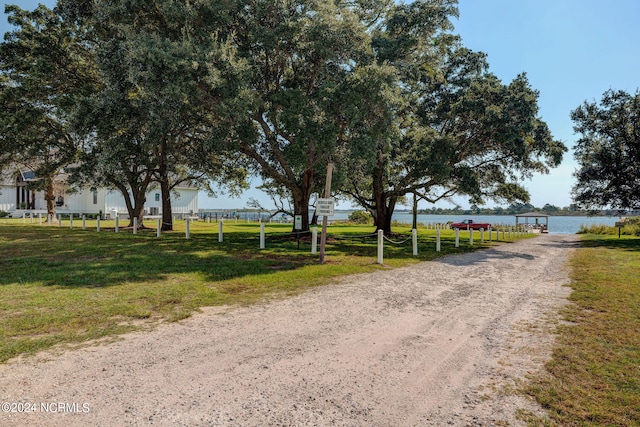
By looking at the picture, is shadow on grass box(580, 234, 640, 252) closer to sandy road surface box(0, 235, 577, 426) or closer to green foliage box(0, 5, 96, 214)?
sandy road surface box(0, 235, 577, 426)

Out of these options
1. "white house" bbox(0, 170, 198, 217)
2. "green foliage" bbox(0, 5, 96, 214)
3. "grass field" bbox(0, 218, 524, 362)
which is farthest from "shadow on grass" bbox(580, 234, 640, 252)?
"white house" bbox(0, 170, 198, 217)

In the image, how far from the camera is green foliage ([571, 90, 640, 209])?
93.4ft

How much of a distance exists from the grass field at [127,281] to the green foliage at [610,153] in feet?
75.9

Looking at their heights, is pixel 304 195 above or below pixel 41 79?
below

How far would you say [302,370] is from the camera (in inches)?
159

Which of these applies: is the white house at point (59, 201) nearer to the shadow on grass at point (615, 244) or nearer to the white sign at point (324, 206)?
the white sign at point (324, 206)

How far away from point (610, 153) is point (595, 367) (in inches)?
1255

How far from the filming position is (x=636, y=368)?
416 cm

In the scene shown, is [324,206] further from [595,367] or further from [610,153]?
[610,153]

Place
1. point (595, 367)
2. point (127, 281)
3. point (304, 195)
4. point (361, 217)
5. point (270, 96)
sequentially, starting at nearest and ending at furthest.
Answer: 1. point (595, 367)
2. point (127, 281)
3. point (270, 96)
4. point (304, 195)
5. point (361, 217)

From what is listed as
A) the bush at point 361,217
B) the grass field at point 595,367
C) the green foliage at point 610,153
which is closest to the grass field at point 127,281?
the grass field at point 595,367

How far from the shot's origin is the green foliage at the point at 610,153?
28453mm

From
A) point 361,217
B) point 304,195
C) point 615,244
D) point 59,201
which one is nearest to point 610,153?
point 615,244

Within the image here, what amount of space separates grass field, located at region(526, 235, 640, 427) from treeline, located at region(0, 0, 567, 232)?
30.0 feet
